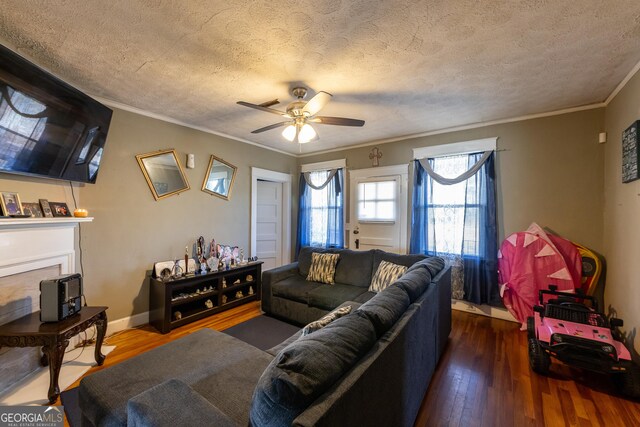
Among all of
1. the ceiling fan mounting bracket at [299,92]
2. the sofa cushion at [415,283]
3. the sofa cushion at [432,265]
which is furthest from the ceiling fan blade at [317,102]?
the sofa cushion at [432,265]

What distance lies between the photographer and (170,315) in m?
2.91

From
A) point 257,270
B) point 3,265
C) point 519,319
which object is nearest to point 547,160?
point 519,319

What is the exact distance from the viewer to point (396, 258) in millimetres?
3141

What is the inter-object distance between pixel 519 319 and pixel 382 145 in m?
2.97

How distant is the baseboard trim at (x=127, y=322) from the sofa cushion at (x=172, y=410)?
2.47m

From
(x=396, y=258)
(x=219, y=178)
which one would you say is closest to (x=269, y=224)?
(x=219, y=178)

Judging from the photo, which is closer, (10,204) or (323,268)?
(10,204)

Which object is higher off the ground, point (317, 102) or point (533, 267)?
point (317, 102)

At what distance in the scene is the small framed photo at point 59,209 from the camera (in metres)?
2.35

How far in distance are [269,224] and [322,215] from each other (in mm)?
1047

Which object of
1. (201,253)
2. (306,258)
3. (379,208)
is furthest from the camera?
(379,208)

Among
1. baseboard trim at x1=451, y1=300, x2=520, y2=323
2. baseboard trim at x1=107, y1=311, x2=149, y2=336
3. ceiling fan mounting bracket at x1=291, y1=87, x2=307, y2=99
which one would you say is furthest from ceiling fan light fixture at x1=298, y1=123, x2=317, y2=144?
baseboard trim at x1=451, y1=300, x2=520, y2=323

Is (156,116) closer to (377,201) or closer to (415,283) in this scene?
(377,201)

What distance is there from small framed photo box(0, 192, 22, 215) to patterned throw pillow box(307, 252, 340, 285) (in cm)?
277
